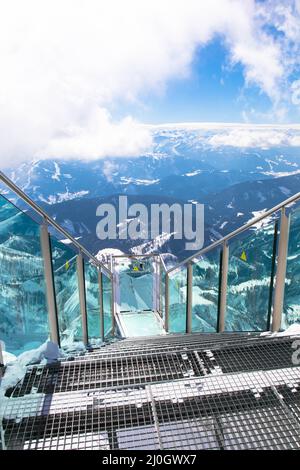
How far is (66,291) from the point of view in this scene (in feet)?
6.82

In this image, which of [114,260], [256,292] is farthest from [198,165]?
[256,292]

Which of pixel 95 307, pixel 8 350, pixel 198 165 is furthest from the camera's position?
pixel 198 165

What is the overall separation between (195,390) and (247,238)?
3.80 ft

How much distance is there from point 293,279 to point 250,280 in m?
0.43

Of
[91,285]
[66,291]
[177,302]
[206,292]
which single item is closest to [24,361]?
[66,291]

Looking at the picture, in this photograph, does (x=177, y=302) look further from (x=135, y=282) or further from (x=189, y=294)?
(x=135, y=282)

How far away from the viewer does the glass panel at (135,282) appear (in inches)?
262

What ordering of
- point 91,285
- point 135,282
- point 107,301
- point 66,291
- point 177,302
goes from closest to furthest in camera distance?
point 66,291 < point 91,285 < point 177,302 < point 107,301 < point 135,282

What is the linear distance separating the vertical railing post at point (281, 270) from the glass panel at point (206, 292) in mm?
650

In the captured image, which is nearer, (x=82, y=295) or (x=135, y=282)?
(x=82, y=295)

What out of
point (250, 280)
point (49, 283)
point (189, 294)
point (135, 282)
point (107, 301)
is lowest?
point (135, 282)

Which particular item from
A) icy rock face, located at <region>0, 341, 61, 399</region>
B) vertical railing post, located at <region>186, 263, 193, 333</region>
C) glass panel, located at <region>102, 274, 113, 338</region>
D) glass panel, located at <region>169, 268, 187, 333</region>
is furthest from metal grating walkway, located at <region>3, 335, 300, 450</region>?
glass panel, located at <region>102, 274, 113, 338</region>

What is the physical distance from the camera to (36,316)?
166cm
